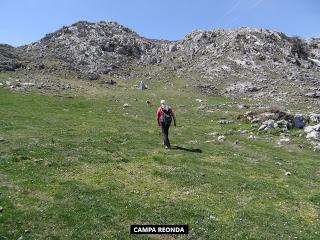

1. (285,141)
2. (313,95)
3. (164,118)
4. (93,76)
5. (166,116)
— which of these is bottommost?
(285,141)

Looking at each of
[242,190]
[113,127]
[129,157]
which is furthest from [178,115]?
[242,190]

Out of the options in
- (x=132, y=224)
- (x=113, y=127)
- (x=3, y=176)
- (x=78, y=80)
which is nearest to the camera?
(x=132, y=224)

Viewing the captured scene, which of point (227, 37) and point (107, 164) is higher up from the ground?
point (227, 37)

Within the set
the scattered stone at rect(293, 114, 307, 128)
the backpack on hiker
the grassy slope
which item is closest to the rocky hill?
the scattered stone at rect(293, 114, 307, 128)

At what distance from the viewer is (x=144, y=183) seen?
80.6 feet

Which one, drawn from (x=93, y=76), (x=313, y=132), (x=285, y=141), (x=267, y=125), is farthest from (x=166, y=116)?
(x=93, y=76)

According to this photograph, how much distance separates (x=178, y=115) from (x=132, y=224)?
35163mm

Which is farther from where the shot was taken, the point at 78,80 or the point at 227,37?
the point at 227,37

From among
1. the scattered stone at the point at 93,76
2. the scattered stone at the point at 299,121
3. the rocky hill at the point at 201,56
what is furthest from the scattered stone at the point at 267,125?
the scattered stone at the point at 93,76

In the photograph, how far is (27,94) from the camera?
2322 inches

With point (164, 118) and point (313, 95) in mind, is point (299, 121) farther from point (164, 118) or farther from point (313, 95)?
point (313, 95)

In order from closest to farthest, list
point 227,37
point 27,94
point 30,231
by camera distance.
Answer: point 30,231
point 27,94
point 227,37

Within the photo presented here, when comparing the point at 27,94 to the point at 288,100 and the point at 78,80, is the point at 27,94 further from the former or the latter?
the point at 288,100

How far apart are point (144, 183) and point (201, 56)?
231 feet
